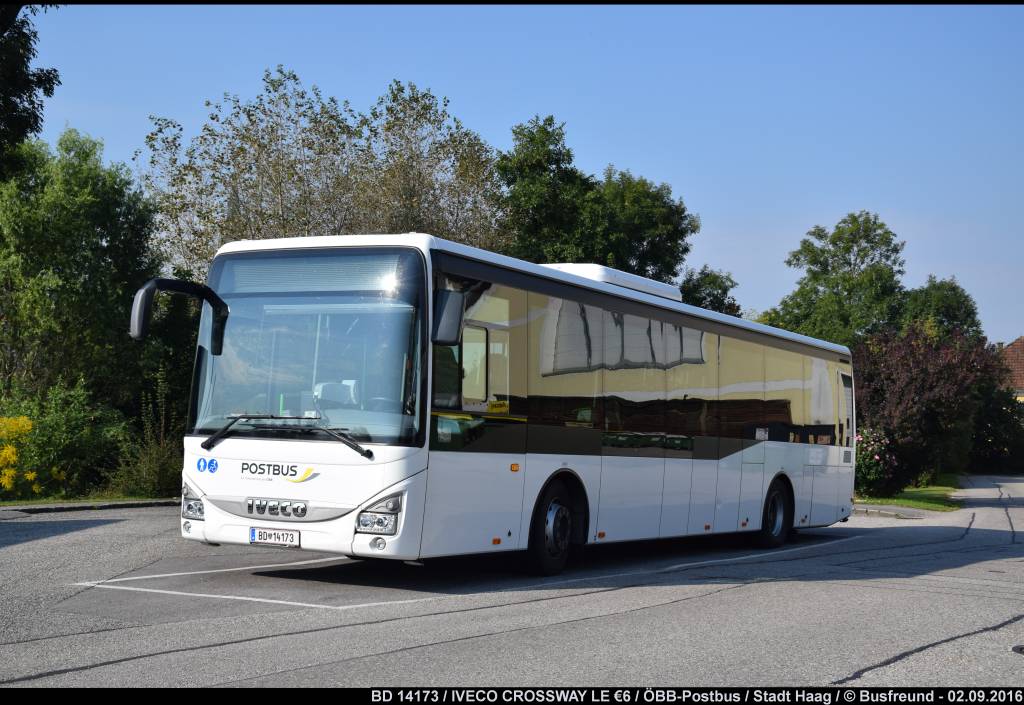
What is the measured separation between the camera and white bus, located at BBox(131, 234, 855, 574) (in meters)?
10.3

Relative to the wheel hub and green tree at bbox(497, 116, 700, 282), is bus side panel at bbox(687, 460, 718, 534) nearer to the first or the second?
the wheel hub

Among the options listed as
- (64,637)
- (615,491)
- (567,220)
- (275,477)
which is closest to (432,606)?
(275,477)

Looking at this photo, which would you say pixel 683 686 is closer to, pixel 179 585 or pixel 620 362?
pixel 179 585

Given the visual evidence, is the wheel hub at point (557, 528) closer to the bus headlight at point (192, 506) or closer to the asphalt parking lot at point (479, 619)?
the asphalt parking lot at point (479, 619)

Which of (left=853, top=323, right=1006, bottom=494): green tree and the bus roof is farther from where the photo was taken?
(left=853, top=323, right=1006, bottom=494): green tree

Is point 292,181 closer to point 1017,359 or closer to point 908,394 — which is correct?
point 908,394

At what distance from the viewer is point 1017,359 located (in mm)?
98625

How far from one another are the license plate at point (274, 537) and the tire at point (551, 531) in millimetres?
2648

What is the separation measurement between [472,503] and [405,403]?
1321mm

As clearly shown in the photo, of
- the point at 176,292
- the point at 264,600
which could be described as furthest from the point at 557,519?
the point at 176,292

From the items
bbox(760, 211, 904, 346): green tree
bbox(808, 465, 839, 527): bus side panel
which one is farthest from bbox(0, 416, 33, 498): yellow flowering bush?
bbox(760, 211, 904, 346): green tree

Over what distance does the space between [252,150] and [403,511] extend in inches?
1017
